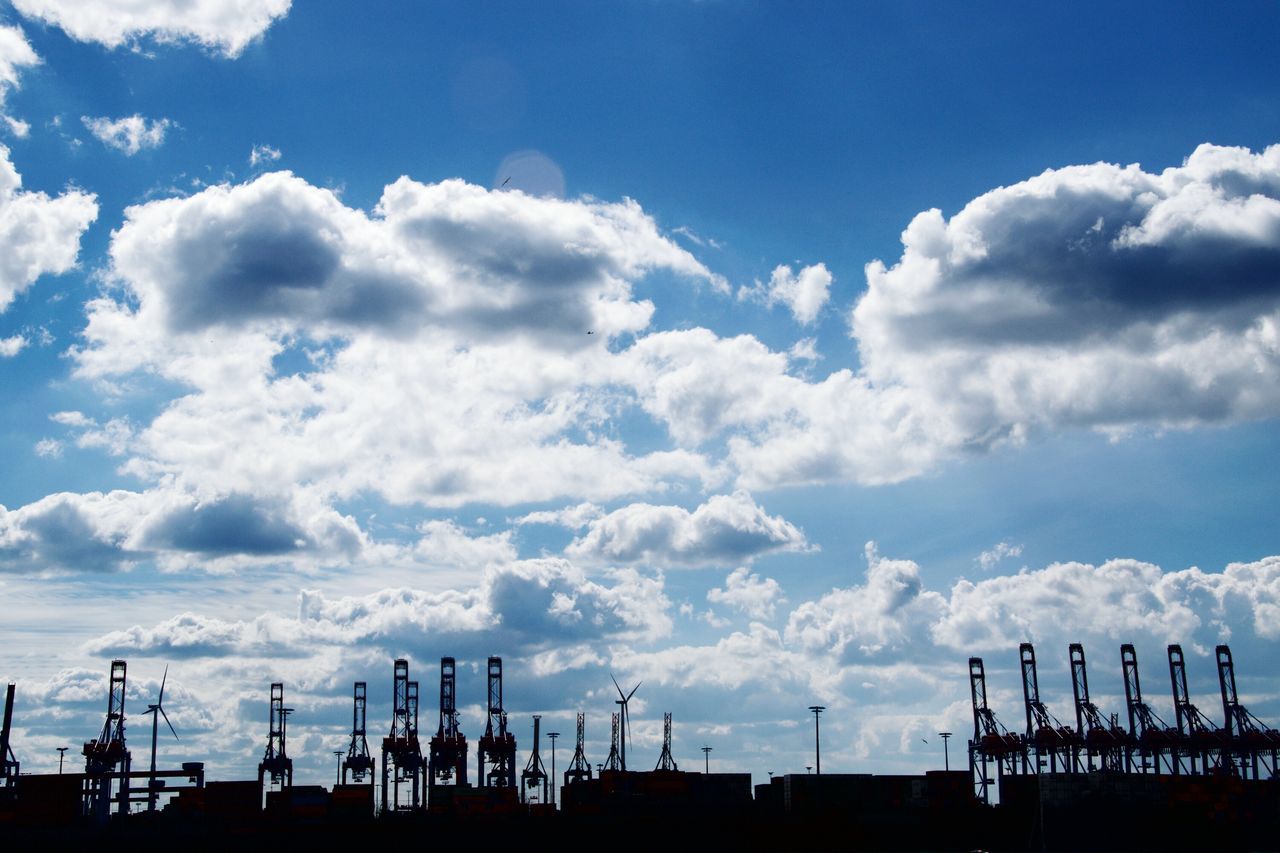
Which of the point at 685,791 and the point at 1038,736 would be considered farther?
the point at 1038,736

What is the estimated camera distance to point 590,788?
16000 cm

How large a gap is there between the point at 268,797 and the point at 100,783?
1672 inches

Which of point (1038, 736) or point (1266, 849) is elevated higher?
point (1038, 736)

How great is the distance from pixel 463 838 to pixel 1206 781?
82.7m

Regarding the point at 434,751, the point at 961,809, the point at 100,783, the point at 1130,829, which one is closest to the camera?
the point at 1130,829

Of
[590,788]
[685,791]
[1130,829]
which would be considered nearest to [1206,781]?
[1130,829]

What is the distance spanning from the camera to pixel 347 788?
516ft

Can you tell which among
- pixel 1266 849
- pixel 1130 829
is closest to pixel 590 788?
pixel 1130 829

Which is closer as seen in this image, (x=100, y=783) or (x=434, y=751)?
(x=100, y=783)

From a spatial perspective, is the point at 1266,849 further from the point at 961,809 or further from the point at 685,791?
the point at 685,791

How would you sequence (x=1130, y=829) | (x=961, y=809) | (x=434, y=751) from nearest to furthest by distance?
(x=1130, y=829) → (x=961, y=809) → (x=434, y=751)

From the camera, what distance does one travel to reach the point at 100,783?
180 metres

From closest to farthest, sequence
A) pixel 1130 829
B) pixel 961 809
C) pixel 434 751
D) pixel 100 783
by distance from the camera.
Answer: pixel 1130 829
pixel 961 809
pixel 100 783
pixel 434 751

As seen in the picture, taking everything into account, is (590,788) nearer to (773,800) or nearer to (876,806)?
(773,800)
